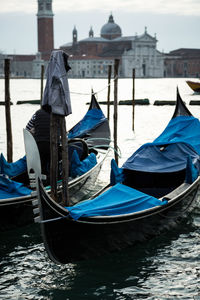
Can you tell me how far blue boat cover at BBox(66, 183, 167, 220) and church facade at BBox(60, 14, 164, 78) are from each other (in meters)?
76.2

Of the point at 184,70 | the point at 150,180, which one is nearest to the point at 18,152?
the point at 150,180

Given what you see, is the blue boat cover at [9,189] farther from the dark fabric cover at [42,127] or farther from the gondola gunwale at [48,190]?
the dark fabric cover at [42,127]

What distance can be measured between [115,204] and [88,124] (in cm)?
428

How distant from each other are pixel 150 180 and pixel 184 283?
1.74 m

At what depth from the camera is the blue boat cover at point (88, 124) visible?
850 centimetres

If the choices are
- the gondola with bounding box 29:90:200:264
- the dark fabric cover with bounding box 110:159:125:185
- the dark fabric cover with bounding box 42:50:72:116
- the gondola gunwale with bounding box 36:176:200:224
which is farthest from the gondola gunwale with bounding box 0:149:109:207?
the dark fabric cover with bounding box 42:50:72:116

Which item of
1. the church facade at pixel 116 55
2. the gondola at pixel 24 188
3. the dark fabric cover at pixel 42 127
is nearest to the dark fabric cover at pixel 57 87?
the gondola at pixel 24 188

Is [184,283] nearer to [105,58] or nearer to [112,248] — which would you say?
[112,248]

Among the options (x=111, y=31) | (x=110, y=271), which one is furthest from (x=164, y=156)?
(x=111, y=31)

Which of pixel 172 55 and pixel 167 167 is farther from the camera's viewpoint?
pixel 172 55

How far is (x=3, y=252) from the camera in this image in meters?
5.02

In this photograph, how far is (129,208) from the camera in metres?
4.67

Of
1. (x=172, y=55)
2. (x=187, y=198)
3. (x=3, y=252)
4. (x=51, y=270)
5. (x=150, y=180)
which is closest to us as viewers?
(x=51, y=270)

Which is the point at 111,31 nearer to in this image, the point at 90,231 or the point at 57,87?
the point at 57,87
